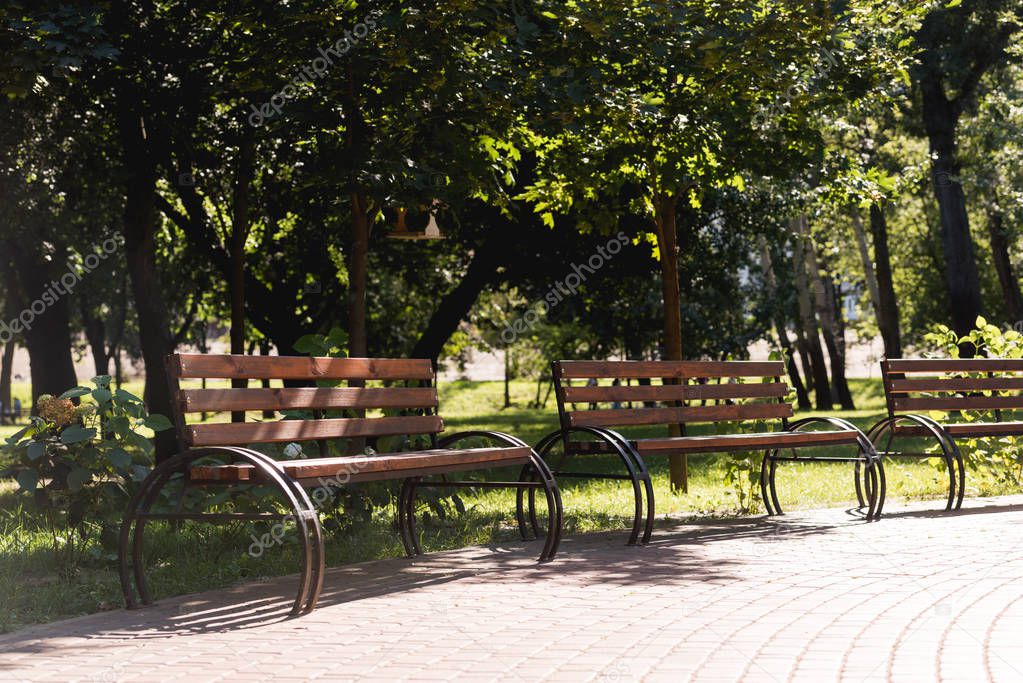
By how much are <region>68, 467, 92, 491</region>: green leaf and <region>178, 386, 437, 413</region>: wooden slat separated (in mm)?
955

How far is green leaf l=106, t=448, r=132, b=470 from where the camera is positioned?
22.2 ft

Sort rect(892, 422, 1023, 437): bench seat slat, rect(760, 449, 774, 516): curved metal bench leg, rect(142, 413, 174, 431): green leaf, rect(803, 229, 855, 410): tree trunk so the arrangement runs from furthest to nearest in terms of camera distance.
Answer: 1. rect(803, 229, 855, 410): tree trunk
2. rect(892, 422, 1023, 437): bench seat slat
3. rect(760, 449, 774, 516): curved metal bench leg
4. rect(142, 413, 174, 431): green leaf

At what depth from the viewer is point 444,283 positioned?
86.2 ft

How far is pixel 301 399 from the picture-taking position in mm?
6914

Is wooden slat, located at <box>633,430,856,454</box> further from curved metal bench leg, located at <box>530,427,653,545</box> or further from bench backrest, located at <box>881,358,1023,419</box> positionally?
bench backrest, located at <box>881,358,1023,419</box>

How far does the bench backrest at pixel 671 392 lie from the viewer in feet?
28.0

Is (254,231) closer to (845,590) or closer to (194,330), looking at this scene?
(845,590)

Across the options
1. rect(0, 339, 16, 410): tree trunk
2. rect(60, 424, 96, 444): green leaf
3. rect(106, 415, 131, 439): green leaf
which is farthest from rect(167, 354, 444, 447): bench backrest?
rect(0, 339, 16, 410): tree trunk

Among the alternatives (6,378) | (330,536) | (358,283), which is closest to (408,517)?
(330,536)

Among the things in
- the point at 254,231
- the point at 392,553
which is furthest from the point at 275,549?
the point at 254,231

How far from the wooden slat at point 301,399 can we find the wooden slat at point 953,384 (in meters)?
4.51

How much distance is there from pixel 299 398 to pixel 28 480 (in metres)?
1.48

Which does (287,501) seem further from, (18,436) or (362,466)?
(18,436)

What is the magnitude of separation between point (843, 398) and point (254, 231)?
19.3 meters
